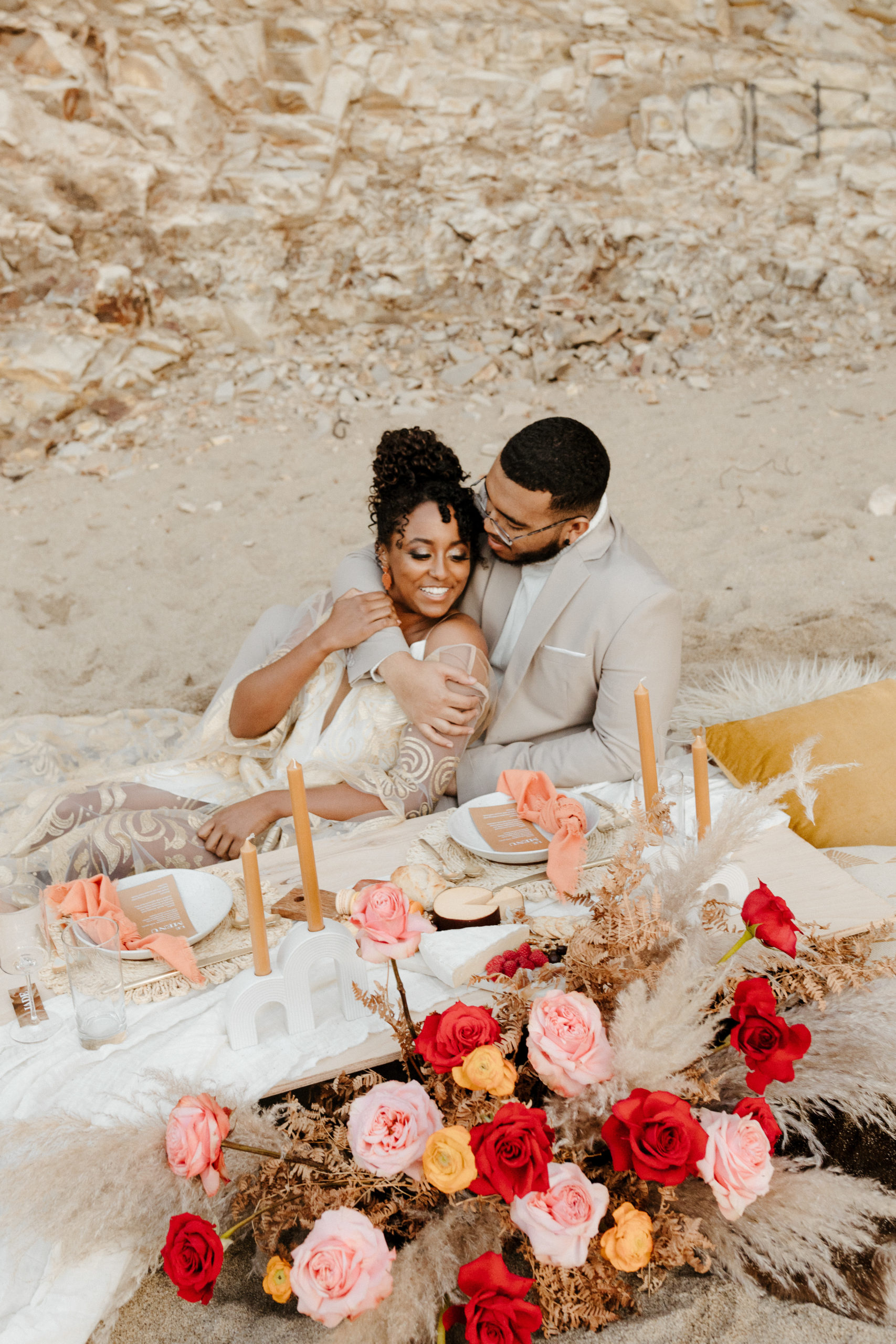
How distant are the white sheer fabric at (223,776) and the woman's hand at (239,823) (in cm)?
5

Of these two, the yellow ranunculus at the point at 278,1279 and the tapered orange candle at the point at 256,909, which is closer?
the yellow ranunculus at the point at 278,1279

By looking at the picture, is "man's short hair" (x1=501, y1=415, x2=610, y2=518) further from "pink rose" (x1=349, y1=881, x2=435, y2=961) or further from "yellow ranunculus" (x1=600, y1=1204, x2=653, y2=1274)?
"yellow ranunculus" (x1=600, y1=1204, x2=653, y2=1274)

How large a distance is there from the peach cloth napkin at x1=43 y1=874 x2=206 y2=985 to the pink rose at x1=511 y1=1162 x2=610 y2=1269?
0.87 meters

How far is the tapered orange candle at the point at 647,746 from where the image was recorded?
1.83 metres

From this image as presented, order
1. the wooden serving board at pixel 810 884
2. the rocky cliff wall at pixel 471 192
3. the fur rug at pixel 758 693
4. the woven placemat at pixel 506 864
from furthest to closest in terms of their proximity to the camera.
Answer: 1. the rocky cliff wall at pixel 471 192
2. the fur rug at pixel 758 693
3. the woven placemat at pixel 506 864
4. the wooden serving board at pixel 810 884

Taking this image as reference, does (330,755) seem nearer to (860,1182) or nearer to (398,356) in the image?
(860,1182)

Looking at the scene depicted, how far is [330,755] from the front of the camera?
2.93m

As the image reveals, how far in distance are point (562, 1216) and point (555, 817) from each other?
3.24ft

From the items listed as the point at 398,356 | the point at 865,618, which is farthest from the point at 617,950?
the point at 398,356

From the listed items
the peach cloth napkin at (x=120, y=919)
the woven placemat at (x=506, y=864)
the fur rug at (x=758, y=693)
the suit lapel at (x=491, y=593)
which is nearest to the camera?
the peach cloth napkin at (x=120, y=919)

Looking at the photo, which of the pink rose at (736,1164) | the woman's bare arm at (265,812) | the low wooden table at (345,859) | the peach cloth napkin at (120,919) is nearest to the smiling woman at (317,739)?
the woman's bare arm at (265,812)

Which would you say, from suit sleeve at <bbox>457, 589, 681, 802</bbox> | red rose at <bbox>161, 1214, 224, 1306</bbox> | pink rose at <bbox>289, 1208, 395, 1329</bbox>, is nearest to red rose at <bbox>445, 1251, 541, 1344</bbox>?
pink rose at <bbox>289, 1208, 395, 1329</bbox>

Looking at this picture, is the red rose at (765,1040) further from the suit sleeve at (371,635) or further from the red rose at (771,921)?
the suit sleeve at (371,635)

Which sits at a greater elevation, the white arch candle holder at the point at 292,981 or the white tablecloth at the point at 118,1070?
the white arch candle holder at the point at 292,981
